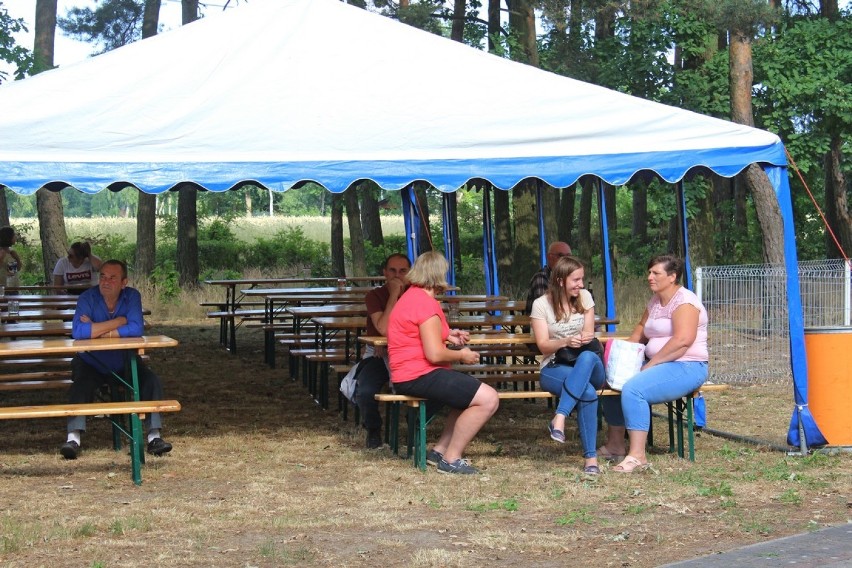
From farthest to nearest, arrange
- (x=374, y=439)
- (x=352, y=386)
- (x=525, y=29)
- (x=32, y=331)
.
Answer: (x=525, y=29) → (x=32, y=331) → (x=352, y=386) → (x=374, y=439)

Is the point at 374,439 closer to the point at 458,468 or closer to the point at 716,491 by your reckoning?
the point at 458,468

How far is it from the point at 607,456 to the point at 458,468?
1.14 meters

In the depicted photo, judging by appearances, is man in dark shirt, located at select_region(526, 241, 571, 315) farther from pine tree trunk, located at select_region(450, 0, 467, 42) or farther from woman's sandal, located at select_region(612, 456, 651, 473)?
pine tree trunk, located at select_region(450, 0, 467, 42)

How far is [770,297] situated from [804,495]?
Answer: 6419 millimetres

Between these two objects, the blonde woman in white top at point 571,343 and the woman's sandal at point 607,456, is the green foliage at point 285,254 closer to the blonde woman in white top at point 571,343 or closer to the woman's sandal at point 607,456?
the woman's sandal at point 607,456

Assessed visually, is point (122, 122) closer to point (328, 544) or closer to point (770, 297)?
point (328, 544)

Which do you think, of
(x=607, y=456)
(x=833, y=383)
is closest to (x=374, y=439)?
(x=607, y=456)

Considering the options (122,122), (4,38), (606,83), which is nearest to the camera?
(122,122)

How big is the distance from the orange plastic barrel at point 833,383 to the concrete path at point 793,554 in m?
2.32

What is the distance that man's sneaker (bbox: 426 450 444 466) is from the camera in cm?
765

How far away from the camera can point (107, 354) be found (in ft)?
A: 26.8

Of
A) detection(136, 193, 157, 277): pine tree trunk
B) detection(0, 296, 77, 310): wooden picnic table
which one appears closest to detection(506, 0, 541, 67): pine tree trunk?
detection(136, 193, 157, 277): pine tree trunk

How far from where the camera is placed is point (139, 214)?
23938mm

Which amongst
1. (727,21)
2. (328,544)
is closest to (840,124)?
(727,21)
